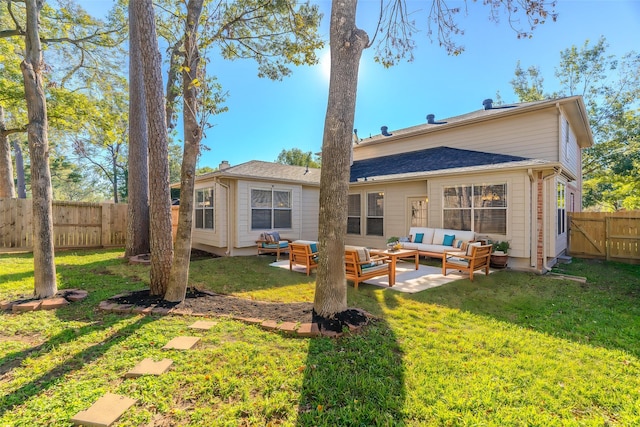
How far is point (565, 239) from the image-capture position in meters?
10.8

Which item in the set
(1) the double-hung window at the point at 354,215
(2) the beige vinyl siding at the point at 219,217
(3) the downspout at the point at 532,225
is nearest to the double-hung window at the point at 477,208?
(3) the downspout at the point at 532,225

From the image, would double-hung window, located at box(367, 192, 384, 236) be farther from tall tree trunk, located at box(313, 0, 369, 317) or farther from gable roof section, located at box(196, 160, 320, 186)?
tall tree trunk, located at box(313, 0, 369, 317)

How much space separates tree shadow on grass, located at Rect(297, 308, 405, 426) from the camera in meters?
2.14

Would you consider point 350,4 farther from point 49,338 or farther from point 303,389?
point 49,338

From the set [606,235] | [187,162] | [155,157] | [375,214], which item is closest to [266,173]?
[375,214]

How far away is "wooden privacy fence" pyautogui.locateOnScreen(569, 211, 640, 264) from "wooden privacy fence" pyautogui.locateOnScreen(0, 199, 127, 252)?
60.3 ft

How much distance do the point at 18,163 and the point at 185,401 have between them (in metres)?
27.5

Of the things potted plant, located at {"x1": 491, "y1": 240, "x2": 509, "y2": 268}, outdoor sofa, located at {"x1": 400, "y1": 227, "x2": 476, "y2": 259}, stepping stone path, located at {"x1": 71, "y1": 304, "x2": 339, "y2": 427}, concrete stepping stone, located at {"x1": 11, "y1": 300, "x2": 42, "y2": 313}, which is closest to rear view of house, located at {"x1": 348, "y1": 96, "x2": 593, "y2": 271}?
potted plant, located at {"x1": 491, "y1": 240, "x2": 509, "y2": 268}

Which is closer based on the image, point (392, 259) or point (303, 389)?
point (303, 389)

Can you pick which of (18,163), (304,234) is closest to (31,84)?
(304,234)

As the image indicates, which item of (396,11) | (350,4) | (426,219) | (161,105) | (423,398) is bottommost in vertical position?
(423,398)

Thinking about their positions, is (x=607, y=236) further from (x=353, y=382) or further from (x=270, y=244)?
(x=353, y=382)

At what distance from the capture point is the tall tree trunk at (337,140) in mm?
3723

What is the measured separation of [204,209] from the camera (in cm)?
1121
